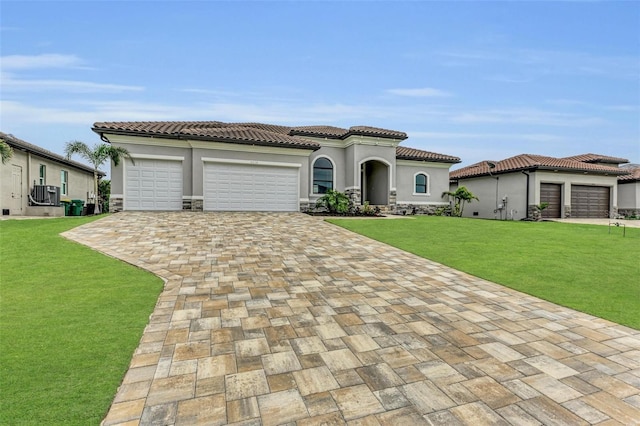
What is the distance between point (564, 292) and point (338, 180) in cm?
1498

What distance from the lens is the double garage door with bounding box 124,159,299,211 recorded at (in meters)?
15.0

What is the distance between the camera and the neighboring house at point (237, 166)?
1487cm

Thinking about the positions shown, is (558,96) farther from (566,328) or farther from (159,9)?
(159,9)

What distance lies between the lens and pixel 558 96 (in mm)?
19875

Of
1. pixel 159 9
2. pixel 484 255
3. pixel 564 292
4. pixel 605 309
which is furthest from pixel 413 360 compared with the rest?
pixel 159 9

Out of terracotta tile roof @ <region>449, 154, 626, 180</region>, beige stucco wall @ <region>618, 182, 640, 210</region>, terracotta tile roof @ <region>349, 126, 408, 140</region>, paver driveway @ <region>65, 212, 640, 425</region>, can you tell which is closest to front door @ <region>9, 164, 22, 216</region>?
paver driveway @ <region>65, 212, 640, 425</region>

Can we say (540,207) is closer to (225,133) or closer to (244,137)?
(244,137)

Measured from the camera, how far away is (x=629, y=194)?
23.5 m

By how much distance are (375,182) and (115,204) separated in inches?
620

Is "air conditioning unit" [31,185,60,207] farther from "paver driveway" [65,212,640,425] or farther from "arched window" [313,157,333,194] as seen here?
"paver driveway" [65,212,640,425]

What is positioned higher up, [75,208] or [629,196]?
[629,196]

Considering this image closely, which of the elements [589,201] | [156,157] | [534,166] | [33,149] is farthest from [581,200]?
[33,149]

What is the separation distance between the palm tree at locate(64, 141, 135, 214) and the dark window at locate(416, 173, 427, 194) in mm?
17611

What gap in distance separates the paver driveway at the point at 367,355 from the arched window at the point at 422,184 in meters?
15.7
